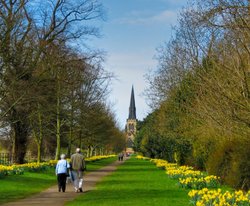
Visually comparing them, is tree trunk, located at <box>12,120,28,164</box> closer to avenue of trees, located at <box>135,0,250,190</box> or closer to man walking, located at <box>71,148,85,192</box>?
avenue of trees, located at <box>135,0,250,190</box>

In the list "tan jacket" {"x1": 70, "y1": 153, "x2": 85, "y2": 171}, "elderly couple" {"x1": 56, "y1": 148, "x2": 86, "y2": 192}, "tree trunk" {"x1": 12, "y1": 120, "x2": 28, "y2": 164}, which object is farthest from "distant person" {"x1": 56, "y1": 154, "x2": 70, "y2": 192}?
"tree trunk" {"x1": 12, "y1": 120, "x2": 28, "y2": 164}

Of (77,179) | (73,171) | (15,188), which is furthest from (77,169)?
(15,188)

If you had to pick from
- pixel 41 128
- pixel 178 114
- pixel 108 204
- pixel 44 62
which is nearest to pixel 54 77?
pixel 44 62

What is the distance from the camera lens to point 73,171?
20.5 m

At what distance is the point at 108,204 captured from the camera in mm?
14898

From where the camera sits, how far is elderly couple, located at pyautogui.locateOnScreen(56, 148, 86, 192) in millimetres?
A: 20000

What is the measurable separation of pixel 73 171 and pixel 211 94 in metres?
6.45

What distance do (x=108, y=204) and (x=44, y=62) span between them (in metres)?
16.0

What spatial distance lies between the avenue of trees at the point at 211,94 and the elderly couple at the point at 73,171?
5.65 m

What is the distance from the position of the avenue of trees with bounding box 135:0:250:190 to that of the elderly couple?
5.65 m

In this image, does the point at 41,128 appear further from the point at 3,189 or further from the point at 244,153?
the point at 244,153

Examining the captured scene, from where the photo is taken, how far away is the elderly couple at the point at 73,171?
65.6 ft

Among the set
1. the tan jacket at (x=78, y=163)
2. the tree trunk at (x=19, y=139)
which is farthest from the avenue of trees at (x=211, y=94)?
the tree trunk at (x=19, y=139)

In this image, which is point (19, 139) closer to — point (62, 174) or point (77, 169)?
point (77, 169)
